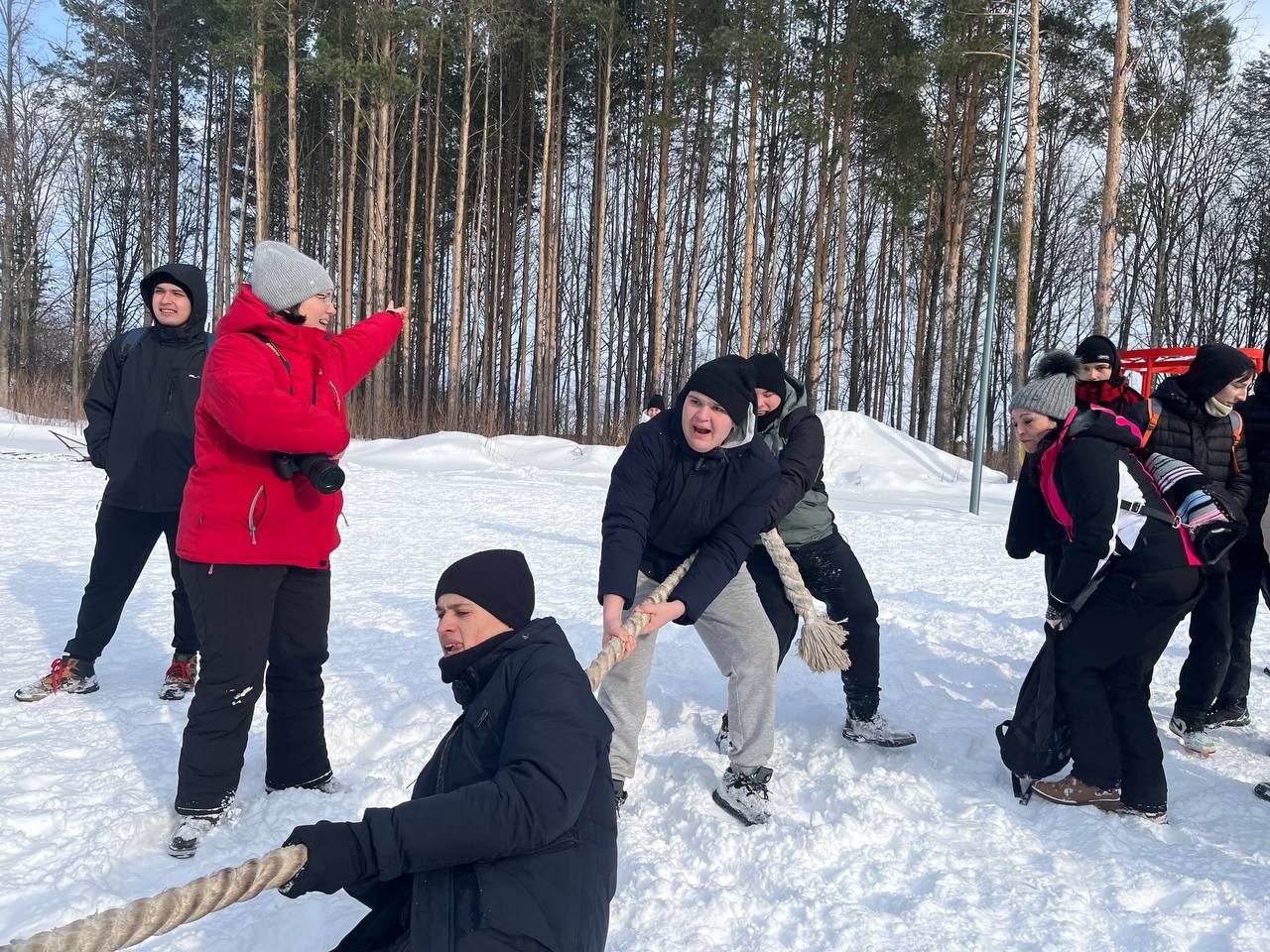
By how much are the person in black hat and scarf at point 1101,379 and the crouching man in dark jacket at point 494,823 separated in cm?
345

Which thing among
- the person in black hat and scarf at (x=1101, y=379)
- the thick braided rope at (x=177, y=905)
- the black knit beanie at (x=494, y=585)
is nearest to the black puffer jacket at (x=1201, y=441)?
the person in black hat and scarf at (x=1101, y=379)

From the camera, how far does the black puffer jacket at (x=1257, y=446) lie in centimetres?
404

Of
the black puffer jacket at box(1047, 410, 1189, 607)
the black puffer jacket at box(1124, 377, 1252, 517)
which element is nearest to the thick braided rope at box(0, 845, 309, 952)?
the black puffer jacket at box(1047, 410, 1189, 607)

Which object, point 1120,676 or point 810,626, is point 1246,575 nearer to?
point 1120,676

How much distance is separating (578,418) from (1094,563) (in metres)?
26.0

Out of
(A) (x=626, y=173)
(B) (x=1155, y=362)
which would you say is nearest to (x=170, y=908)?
(B) (x=1155, y=362)

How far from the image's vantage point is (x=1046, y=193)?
102 feet

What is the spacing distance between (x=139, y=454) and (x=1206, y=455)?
14.7 ft

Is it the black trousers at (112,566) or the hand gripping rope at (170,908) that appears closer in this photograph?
the hand gripping rope at (170,908)

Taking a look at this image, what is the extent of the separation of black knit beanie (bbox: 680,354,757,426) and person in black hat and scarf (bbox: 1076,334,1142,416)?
207cm

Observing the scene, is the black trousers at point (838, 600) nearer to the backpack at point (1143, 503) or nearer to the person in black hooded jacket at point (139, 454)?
the backpack at point (1143, 503)

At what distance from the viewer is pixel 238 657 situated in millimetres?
2914

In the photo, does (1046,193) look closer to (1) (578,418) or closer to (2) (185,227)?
(1) (578,418)

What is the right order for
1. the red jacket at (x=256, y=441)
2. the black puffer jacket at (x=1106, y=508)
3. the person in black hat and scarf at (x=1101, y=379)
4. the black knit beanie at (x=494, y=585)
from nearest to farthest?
1. the black knit beanie at (x=494, y=585)
2. the red jacket at (x=256, y=441)
3. the black puffer jacket at (x=1106, y=508)
4. the person in black hat and scarf at (x=1101, y=379)
